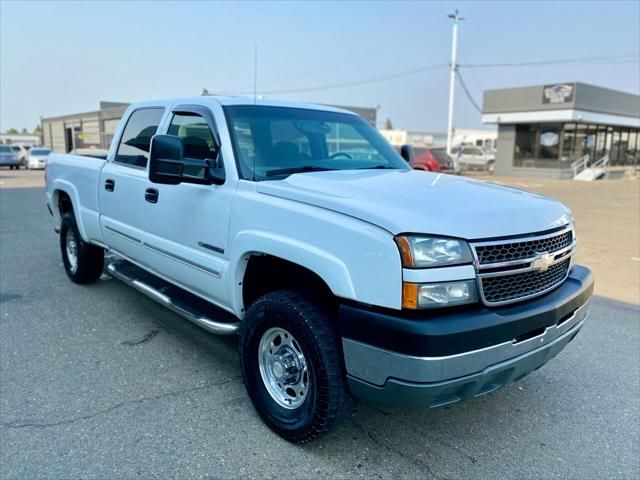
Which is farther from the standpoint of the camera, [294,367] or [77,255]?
[77,255]

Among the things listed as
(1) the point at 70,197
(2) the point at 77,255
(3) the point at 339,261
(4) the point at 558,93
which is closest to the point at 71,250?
(2) the point at 77,255

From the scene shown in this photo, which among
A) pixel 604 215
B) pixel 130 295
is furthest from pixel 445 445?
pixel 604 215

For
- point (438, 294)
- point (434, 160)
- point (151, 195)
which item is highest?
point (151, 195)

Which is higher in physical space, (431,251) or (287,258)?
(431,251)

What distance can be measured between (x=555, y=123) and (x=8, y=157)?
1353 inches

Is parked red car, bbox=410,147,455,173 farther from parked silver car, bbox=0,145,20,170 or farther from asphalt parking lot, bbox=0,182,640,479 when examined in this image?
parked silver car, bbox=0,145,20,170

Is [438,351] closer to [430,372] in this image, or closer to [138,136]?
[430,372]

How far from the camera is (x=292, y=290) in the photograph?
3.03 m

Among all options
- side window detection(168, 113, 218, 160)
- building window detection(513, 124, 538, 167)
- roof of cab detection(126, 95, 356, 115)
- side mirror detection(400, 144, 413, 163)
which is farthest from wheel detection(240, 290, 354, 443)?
building window detection(513, 124, 538, 167)

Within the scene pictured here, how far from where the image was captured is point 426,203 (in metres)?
2.72

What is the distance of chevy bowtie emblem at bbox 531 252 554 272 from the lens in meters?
2.74

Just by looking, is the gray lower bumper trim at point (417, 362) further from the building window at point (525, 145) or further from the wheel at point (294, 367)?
the building window at point (525, 145)

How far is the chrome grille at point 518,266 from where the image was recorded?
99.9 inches

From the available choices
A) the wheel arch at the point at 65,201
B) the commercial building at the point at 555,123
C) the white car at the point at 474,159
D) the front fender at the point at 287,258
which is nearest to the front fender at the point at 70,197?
the wheel arch at the point at 65,201
